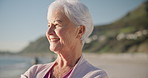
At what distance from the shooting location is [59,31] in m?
1.19

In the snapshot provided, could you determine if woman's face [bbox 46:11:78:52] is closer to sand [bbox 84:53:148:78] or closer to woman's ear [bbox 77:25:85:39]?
woman's ear [bbox 77:25:85:39]

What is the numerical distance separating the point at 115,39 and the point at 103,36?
11091mm

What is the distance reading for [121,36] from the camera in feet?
226

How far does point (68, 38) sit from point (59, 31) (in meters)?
0.05

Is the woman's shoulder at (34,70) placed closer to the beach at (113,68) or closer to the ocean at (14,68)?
the ocean at (14,68)

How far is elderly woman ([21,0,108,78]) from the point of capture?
1.18 metres

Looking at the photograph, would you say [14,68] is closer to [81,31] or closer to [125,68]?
[125,68]

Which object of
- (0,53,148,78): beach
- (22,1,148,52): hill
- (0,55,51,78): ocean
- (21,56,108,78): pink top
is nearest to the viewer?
(21,56,108,78): pink top

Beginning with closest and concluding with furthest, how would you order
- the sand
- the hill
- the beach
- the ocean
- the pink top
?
the pink top < the sand < the beach < the ocean < the hill

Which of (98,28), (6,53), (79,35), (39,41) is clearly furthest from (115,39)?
(79,35)

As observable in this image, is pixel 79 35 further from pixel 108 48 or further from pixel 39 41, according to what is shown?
pixel 39 41

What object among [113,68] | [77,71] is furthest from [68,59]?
[113,68]

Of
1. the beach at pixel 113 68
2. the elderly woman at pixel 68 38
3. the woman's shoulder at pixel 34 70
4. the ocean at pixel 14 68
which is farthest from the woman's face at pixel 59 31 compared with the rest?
the beach at pixel 113 68

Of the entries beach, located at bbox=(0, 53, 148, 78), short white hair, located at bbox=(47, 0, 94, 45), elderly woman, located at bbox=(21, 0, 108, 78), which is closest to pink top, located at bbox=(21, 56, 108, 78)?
elderly woman, located at bbox=(21, 0, 108, 78)
